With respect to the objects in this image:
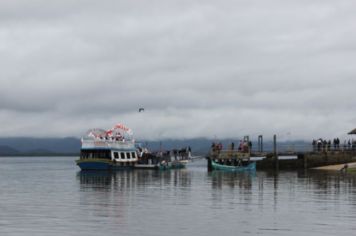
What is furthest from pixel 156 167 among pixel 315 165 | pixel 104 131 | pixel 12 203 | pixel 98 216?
pixel 98 216

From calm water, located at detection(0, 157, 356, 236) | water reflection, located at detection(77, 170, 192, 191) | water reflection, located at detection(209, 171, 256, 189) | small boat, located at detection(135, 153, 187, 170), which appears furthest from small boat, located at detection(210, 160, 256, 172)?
calm water, located at detection(0, 157, 356, 236)

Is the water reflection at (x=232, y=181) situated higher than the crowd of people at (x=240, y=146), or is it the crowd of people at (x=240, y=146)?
the crowd of people at (x=240, y=146)

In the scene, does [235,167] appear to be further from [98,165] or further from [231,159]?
[98,165]

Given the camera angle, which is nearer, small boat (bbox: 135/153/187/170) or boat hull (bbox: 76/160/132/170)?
boat hull (bbox: 76/160/132/170)

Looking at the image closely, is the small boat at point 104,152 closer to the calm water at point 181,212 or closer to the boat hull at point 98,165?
the boat hull at point 98,165

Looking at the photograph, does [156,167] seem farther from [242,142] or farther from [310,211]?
[310,211]

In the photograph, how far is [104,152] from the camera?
101 m

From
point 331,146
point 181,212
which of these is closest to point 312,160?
point 331,146

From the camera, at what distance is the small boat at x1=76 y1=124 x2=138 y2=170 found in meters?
99.3

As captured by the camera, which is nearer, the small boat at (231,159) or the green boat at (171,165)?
the small boat at (231,159)

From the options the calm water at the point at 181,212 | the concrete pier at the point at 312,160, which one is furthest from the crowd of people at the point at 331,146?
the calm water at the point at 181,212

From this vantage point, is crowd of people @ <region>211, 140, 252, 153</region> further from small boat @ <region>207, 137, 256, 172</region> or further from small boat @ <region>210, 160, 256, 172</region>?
small boat @ <region>210, 160, 256, 172</region>

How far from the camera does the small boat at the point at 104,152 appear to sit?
99312 mm

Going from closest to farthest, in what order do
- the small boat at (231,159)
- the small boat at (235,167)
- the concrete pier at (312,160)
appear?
the small boat at (235,167), the small boat at (231,159), the concrete pier at (312,160)
